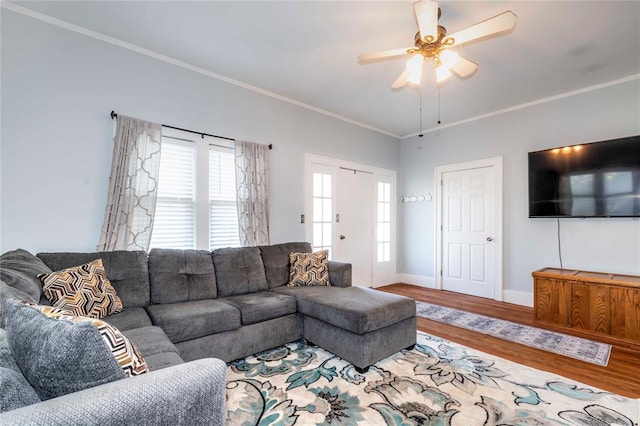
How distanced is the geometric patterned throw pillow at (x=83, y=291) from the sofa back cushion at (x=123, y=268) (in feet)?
0.36

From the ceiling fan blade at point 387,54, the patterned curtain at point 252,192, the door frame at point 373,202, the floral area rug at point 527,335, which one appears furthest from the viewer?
the door frame at point 373,202

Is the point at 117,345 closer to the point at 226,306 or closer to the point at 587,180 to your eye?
the point at 226,306

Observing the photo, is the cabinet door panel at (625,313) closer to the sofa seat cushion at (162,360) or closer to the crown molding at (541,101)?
the crown molding at (541,101)

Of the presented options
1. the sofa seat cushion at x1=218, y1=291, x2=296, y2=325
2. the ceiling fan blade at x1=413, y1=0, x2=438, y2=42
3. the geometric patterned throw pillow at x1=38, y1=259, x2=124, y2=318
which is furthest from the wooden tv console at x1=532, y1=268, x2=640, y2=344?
the geometric patterned throw pillow at x1=38, y1=259, x2=124, y2=318

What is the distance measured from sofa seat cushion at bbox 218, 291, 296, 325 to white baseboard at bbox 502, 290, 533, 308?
10.8 ft

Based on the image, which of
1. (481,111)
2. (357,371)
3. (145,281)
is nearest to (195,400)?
(357,371)

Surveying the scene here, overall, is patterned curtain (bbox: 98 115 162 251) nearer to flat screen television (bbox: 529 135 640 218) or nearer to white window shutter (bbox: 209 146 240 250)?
white window shutter (bbox: 209 146 240 250)

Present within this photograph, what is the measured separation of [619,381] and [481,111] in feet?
11.7

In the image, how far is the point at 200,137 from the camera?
3.32 m

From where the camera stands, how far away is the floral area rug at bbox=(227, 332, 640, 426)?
1804 mm

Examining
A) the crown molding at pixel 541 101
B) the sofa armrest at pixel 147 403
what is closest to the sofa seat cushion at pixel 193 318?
the sofa armrest at pixel 147 403

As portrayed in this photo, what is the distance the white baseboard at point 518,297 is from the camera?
13.6 ft

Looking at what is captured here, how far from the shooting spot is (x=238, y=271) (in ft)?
10.0

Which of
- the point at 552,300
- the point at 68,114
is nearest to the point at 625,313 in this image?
the point at 552,300
